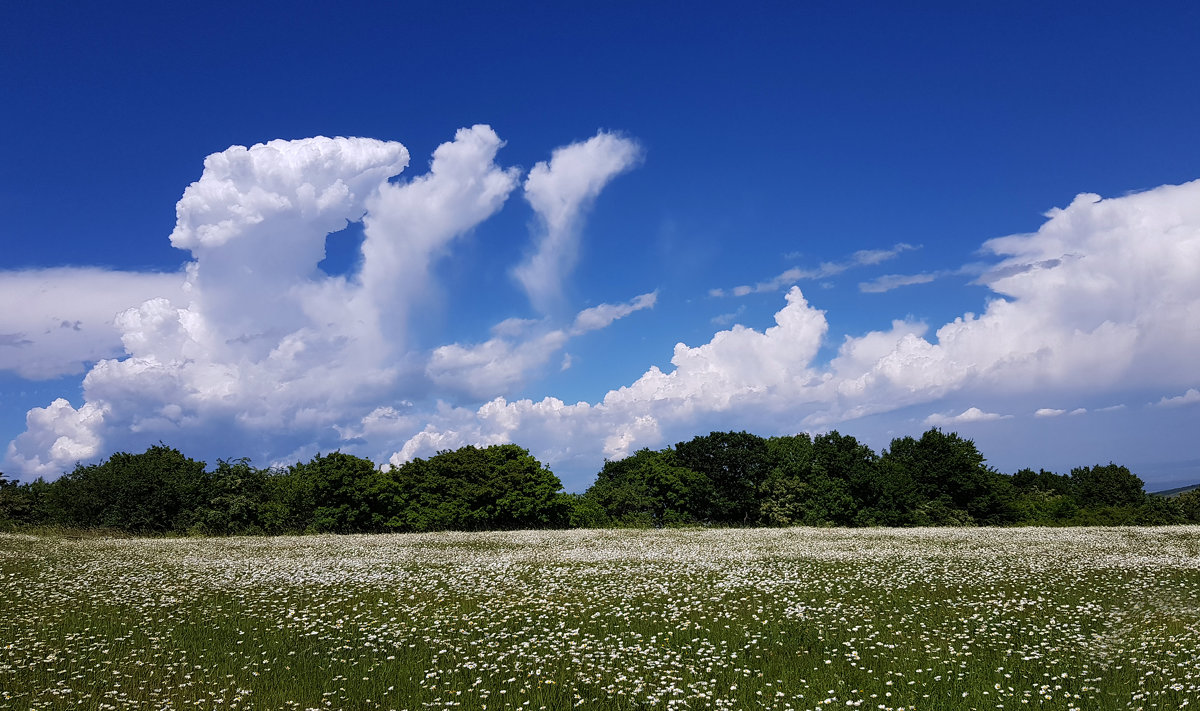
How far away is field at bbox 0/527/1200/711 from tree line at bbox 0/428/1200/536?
26897mm

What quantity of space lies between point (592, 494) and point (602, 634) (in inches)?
Answer: 2435

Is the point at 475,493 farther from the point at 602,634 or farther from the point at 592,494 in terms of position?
the point at 602,634

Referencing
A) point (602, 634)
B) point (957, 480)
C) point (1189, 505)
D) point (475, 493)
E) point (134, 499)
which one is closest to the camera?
point (602, 634)

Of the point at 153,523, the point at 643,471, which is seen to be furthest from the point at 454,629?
the point at 643,471

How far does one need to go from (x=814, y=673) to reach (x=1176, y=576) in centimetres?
1825

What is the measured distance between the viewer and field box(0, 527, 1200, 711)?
10.2m

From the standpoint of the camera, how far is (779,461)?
71.5 meters

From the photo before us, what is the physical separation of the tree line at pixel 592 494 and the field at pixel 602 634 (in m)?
26.9

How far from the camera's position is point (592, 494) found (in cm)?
7481

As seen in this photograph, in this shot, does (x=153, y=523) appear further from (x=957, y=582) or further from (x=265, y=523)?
(x=957, y=582)

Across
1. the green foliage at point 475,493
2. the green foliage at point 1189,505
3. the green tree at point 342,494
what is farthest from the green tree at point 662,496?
the green foliage at point 1189,505

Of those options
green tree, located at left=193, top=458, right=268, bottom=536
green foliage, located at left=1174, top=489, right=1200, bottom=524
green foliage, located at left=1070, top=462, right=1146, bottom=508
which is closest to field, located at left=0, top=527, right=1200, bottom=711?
green tree, located at left=193, top=458, right=268, bottom=536

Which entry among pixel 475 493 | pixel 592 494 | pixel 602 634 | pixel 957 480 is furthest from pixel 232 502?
pixel 957 480

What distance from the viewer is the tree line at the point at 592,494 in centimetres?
5053
